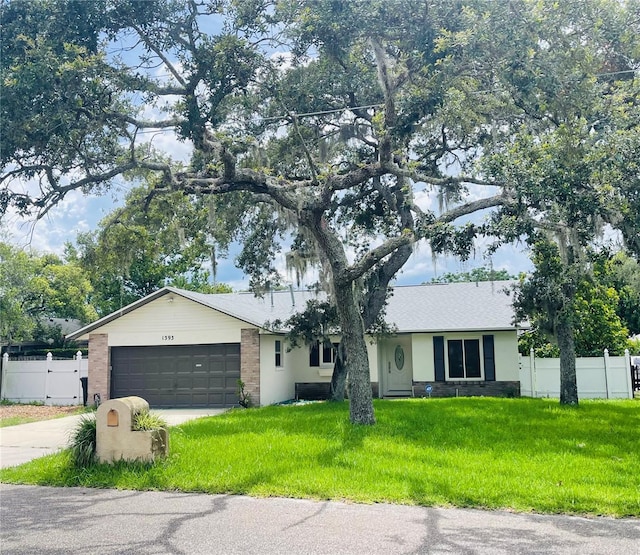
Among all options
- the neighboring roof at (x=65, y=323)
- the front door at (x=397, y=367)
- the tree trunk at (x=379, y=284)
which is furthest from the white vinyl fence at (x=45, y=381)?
the neighboring roof at (x=65, y=323)

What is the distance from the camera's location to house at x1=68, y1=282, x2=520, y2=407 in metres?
18.5

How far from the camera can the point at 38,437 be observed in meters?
12.4

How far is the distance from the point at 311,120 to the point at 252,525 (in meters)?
10.4

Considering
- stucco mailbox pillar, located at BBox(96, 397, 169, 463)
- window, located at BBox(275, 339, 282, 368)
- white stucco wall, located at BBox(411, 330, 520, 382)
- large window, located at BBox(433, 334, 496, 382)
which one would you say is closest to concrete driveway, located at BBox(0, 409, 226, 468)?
stucco mailbox pillar, located at BBox(96, 397, 169, 463)

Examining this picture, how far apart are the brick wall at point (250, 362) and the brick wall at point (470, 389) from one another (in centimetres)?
561

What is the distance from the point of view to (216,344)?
18672 millimetres

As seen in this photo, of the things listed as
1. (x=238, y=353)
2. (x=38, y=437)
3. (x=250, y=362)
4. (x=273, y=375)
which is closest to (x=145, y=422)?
(x=38, y=437)

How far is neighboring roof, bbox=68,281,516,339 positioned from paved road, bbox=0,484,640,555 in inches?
455

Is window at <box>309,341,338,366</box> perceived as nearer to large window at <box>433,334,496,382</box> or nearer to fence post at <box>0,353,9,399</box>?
large window at <box>433,334,496,382</box>

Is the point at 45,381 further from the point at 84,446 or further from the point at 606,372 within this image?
the point at 606,372

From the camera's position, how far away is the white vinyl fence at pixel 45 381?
19.8m

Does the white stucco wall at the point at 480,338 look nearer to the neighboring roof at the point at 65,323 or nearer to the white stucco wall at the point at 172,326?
the white stucco wall at the point at 172,326

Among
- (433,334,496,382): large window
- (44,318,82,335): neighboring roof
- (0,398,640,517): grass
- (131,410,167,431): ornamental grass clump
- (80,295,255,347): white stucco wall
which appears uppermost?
(44,318,82,335): neighboring roof

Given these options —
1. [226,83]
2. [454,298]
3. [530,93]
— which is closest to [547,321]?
[454,298]
